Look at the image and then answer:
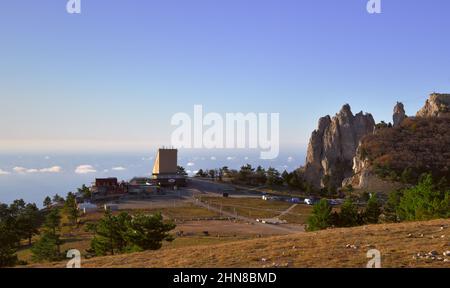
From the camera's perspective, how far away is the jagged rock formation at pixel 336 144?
5330 inches

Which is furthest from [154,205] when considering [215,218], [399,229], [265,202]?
[399,229]

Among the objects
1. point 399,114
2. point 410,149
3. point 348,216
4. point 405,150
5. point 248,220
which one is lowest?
point 248,220

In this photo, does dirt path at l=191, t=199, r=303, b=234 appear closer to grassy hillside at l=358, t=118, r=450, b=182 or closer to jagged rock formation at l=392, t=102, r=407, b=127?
grassy hillside at l=358, t=118, r=450, b=182

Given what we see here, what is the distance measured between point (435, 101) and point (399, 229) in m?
138

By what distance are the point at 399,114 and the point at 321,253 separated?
140 meters

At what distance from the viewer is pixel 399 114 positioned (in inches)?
5664

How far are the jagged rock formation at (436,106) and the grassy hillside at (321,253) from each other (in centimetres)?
12991

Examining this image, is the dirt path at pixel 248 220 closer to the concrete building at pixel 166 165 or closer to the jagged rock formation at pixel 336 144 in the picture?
the concrete building at pixel 166 165

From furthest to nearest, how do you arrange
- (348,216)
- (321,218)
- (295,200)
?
(295,200), (348,216), (321,218)


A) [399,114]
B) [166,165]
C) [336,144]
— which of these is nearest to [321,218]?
[166,165]

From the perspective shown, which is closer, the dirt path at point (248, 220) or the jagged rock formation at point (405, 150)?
the dirt path at point (248, 220)

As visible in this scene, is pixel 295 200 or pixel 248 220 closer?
pixel 248 220

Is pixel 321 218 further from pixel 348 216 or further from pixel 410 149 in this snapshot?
pixel 410 149

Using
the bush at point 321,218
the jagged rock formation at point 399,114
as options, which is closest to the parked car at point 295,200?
the bush at point 321,218
